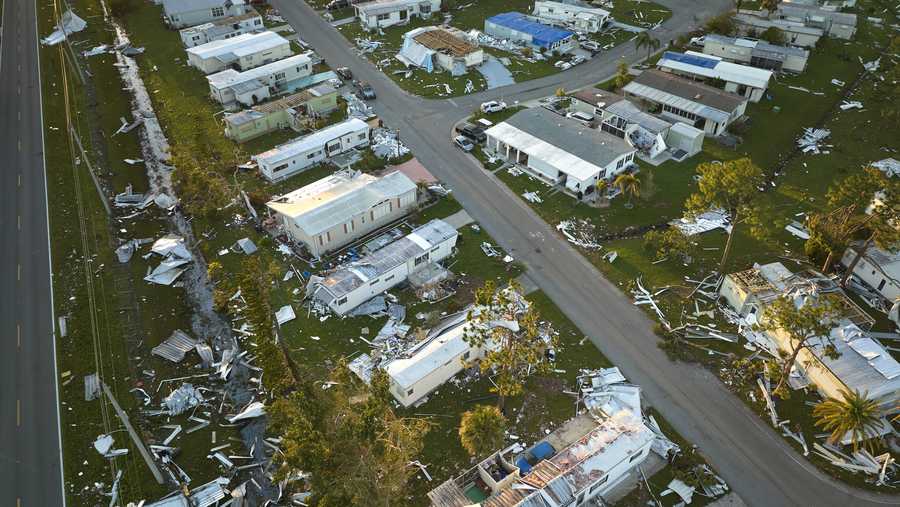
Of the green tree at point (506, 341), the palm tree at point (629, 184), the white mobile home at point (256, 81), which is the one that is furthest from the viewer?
the white mobile home at point (256, 81)

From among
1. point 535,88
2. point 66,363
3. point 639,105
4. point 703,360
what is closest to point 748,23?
point 639,105

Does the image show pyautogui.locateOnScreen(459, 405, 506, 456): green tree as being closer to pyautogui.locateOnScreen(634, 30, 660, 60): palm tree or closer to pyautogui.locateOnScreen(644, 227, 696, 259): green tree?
pyautogui.locateOnScreen(644, 227, 696, 259): green tree

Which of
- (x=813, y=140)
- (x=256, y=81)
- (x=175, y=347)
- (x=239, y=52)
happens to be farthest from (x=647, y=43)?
(x=175, y=347)

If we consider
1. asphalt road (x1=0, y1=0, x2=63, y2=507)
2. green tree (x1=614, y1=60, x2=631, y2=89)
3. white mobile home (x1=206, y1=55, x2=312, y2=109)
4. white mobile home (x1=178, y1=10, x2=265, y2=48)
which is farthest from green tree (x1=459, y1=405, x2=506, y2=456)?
white mobile home (x1=178, y1=10, x2=265, y2=48)

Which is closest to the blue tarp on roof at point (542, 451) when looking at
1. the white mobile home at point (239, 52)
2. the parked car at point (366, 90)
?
the parked car at point (366, 90)

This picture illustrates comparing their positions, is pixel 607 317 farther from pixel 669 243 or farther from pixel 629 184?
pixel 629 184

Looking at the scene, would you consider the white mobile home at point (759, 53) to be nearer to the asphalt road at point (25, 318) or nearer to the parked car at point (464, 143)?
the parked car at point (464, 143)

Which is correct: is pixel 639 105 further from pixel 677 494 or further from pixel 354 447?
pixel 354 447
